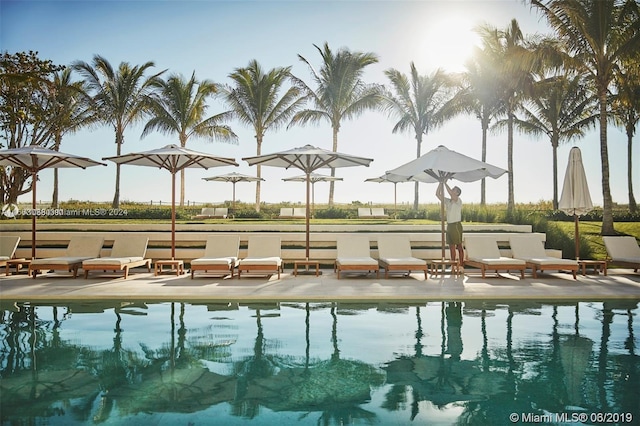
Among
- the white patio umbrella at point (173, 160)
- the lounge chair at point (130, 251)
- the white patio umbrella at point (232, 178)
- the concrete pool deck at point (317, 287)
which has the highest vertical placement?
the white patio umbrella at point (232, 178)

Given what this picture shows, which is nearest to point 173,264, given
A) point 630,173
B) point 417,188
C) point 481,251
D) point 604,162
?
point 481,251

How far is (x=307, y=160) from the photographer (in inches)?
436

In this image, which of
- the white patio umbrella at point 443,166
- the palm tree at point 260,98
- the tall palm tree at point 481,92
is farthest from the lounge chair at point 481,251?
the palm tree at point 260,98

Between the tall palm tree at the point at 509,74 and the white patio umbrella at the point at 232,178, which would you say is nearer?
the tall palm tree at the point at 509,74

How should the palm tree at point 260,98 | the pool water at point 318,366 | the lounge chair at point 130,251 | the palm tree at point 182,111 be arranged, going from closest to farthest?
1. the pool water at point 318,366
2. the lounge chair at point 130,251
3. the palm tree at point 260,98
4. the palm tree at point 182,111

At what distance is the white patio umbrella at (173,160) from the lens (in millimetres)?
10672

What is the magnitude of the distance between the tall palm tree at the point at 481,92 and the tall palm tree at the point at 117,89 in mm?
16635

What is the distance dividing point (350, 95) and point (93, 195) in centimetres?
1552

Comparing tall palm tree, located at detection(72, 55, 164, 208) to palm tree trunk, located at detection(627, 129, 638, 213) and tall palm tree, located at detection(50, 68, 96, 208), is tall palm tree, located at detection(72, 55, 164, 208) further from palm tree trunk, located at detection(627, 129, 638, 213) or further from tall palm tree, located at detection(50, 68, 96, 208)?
palm tree trunk, located at detection(627, 129, 638, 213)

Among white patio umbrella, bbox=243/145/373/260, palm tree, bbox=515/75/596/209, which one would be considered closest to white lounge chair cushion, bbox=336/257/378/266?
white patio umbrella, bbox=243/145/373/260

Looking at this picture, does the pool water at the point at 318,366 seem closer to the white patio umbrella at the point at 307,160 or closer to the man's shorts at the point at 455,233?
the man's shorts at the point at 455,233

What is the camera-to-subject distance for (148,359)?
197 inches

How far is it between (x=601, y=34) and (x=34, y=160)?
17.3 meters

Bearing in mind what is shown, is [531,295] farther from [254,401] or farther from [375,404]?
[254,401]
